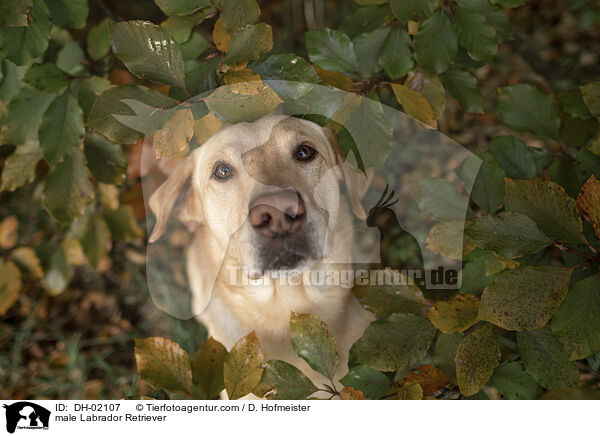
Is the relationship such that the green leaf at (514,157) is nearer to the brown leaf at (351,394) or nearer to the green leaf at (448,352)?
the green leaf at (448,352)

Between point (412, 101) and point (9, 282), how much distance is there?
5.10 feet

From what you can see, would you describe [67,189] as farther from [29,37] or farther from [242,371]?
[242,371]

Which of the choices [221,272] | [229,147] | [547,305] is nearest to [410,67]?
[229,147]

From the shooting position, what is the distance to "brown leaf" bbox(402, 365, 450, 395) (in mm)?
1020

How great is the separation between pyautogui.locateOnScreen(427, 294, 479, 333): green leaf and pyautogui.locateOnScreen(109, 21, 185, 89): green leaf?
799 mm

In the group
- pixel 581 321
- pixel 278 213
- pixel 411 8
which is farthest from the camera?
pixel 278 213

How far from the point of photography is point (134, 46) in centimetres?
85

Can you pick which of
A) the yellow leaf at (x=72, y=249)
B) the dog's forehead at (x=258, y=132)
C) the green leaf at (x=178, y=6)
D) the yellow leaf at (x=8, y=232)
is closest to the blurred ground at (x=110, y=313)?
the yellow leaf at (x=8, y=232)

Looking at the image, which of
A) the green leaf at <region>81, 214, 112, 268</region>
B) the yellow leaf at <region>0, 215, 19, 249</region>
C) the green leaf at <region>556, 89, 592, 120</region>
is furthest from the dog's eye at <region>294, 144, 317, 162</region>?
the yellow leaf at <region>0, 215, 19, 249</region>

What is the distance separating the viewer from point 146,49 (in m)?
0.85

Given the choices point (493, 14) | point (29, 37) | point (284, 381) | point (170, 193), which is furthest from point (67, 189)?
point (493, 14)

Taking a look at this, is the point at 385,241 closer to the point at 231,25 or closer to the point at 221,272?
the point at 221,272

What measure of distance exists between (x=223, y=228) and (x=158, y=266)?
0.59 m

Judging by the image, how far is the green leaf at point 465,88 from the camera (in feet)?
3.51
